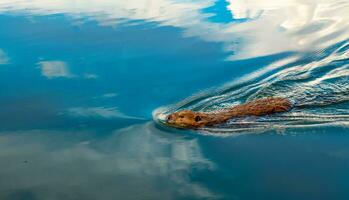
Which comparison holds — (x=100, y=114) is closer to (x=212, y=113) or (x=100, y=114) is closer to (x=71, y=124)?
(x=71, y=124)

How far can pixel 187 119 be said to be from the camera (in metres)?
9.64

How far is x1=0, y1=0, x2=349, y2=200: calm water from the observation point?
7.97 m

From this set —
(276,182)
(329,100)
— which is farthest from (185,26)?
(276,182)

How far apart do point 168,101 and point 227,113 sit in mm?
1447

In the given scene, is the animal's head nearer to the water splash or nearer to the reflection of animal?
the reflection of animal

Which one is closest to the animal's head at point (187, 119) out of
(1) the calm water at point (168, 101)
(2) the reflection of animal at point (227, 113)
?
(2) the reflection of animal at point (227, 113)

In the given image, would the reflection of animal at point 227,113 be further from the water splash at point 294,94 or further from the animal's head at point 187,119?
the water splash at point 294,94

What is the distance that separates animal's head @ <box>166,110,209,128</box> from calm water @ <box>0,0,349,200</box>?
180mm

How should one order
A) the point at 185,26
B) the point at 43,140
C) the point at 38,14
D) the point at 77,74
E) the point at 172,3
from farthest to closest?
the point at 172,3 → the point at 38,14 → the point at 185,26 → the point at 77,74 → the point at 43,140

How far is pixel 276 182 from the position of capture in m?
7.84

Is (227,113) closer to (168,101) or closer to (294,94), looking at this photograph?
(168,101)

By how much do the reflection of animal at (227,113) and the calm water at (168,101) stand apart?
19 centimetres

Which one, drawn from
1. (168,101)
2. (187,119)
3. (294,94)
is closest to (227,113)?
(187,119)

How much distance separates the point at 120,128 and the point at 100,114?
0.82 m
